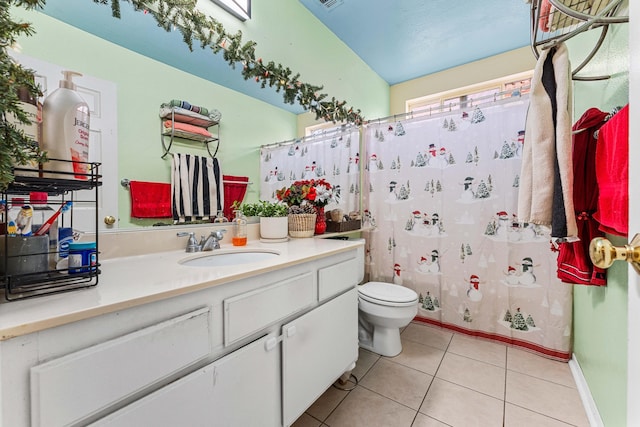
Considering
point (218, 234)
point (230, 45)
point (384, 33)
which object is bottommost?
point (218, 234)

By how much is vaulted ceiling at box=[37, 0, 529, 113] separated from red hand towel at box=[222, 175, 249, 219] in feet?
1.58

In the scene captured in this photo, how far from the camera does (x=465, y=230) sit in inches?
76.5

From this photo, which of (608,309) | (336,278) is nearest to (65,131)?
(336,278)

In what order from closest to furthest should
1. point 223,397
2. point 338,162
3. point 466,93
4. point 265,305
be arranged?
point 223,397
point 265,305
point 338,162
point 466,93

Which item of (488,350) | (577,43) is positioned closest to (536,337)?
(488,350)

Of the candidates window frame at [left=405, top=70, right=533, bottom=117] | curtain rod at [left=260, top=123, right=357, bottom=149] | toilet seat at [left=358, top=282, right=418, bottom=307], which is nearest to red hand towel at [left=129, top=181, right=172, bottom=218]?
curtain rod at [left=260, top=123, right=357, bottom=149]

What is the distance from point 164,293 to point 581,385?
209 cm

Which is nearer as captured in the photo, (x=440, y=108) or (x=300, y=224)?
(x=300, y=224)

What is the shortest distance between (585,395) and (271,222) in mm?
1877

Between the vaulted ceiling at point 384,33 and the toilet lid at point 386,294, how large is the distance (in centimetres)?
138

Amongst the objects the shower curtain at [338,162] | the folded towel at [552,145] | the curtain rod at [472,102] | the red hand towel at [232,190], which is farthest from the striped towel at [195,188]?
the curtain rod at [472,102]

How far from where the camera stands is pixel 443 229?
202 cm

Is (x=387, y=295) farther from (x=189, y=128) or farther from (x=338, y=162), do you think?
(x=189, y=128)

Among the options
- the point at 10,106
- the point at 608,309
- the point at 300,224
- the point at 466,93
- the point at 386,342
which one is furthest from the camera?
the point at 466,93
